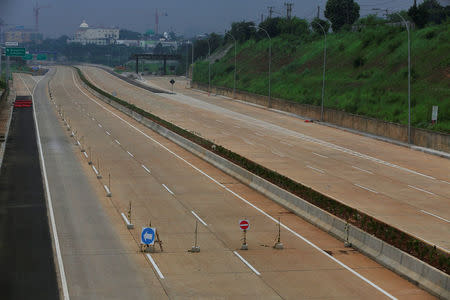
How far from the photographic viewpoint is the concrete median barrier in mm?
22000

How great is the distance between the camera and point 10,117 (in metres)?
78.6

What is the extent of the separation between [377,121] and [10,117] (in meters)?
38.6

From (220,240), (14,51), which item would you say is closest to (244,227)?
A: (220,240)

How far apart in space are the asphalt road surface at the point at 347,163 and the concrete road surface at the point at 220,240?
4247 millimetres

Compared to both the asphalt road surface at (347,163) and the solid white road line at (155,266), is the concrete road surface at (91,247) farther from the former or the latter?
the asphalt road surface at (347,163)

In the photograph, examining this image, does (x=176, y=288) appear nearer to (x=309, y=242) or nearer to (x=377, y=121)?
(x=309, y=242)

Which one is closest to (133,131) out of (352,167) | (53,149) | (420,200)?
(53,149)

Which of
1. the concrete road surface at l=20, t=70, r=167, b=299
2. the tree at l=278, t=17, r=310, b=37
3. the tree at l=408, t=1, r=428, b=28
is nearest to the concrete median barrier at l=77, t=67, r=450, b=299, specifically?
the concrete road surface at l=20, t=70, r=167, b=299

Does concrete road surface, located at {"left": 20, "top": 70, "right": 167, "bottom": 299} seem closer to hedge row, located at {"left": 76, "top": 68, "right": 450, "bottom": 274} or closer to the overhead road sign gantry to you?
hedge row, located at {"left": 76, "top": 68, "right": 450, "bottom": 274}

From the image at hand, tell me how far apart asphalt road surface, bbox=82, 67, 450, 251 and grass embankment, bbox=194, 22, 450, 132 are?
616 centimetres

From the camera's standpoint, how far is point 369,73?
90250 mm

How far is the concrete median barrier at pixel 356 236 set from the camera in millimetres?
22000

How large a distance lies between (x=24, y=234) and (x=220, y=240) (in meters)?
7.45

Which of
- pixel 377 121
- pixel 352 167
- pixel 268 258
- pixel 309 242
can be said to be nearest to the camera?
pixel 268 258
